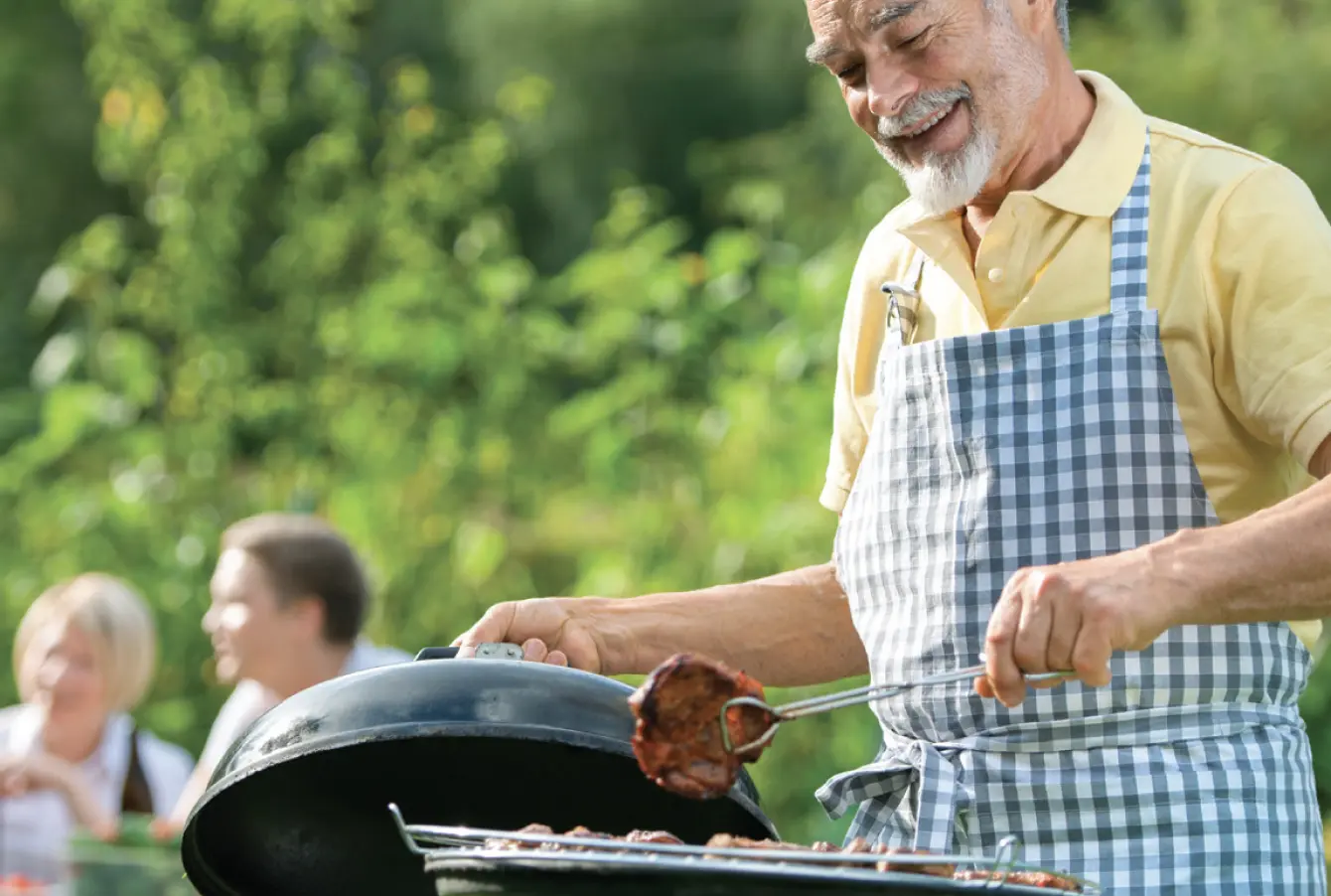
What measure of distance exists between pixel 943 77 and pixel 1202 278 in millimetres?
385

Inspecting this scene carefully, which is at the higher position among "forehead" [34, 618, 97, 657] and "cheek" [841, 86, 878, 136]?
"cheek" [841, 86, 878, 136]

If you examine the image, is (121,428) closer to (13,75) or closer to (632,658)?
(13,75)

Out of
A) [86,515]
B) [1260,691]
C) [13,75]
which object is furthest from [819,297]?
[13,75]

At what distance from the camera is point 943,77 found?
7.55 ft

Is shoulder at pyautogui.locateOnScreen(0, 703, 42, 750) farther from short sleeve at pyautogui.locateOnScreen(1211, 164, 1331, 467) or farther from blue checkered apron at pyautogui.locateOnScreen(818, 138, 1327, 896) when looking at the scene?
short sleeve at pyautogui.locateOnScreen(1211, 164, 1331, 467)

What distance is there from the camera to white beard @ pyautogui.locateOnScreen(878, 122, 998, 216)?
2312mm

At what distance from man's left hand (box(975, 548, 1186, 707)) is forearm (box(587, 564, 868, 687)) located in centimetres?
75

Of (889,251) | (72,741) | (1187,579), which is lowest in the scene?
(72,741)

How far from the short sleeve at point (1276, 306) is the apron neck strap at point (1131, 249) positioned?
0.09 m

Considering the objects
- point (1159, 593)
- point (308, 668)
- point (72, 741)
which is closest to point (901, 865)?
point (1159, 593)

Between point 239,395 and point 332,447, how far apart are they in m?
0.49

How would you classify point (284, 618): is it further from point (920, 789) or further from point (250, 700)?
point (920, 789)

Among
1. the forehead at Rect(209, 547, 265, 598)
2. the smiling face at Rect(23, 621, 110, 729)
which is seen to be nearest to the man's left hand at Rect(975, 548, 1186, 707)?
the forehead at Rect(209, 547, 265, 598)

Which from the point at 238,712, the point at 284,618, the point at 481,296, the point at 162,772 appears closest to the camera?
the point at 284,618
